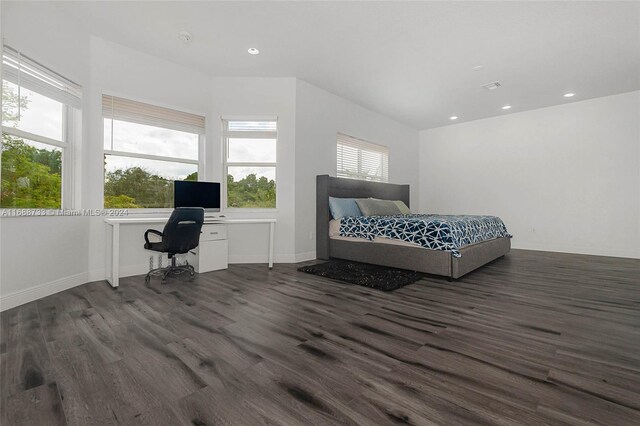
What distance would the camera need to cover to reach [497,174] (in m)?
6.53

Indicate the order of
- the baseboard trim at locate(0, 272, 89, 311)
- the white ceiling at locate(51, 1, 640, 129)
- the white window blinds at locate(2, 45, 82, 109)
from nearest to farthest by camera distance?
the baseboard trim at locate(0, 272, 89, 311) < the white window blinds at locate(2, 45, 82, 109) < the white ceiling at locate(51, 1, 640, 129)

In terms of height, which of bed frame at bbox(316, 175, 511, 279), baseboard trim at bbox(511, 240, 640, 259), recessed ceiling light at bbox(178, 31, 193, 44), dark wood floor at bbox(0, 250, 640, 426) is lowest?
dark wood floor at bbox(0, 250, 640, 426)

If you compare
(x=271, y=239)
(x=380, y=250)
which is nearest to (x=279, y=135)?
(x=271, y=239)

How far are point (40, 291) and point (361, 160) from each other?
535 cm

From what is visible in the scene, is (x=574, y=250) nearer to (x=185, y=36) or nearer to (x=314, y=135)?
(x=314, y=135)

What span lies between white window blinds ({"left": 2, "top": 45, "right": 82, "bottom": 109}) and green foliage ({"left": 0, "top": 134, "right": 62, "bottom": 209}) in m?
0.57

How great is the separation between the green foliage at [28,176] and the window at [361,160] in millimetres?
4169

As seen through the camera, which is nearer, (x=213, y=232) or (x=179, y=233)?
(x=179, y=233)

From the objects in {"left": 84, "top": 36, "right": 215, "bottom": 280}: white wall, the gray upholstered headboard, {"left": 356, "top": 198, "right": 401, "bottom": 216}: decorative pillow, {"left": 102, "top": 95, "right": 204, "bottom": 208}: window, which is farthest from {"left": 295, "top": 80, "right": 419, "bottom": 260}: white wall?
{"left": 84, "top": 36, "right": 215, "bottom": 280}: white wall

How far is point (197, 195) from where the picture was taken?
3.99 m

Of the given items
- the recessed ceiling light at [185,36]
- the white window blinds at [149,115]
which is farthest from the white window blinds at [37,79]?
the recessed ceiling light at [185,36]

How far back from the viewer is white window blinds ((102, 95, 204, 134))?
3.68 meters

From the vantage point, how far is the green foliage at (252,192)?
15.5ft

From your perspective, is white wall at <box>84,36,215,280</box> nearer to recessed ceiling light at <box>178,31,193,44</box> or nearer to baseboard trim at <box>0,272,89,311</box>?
baseboard trim at <box>0,272,89,311</box>
